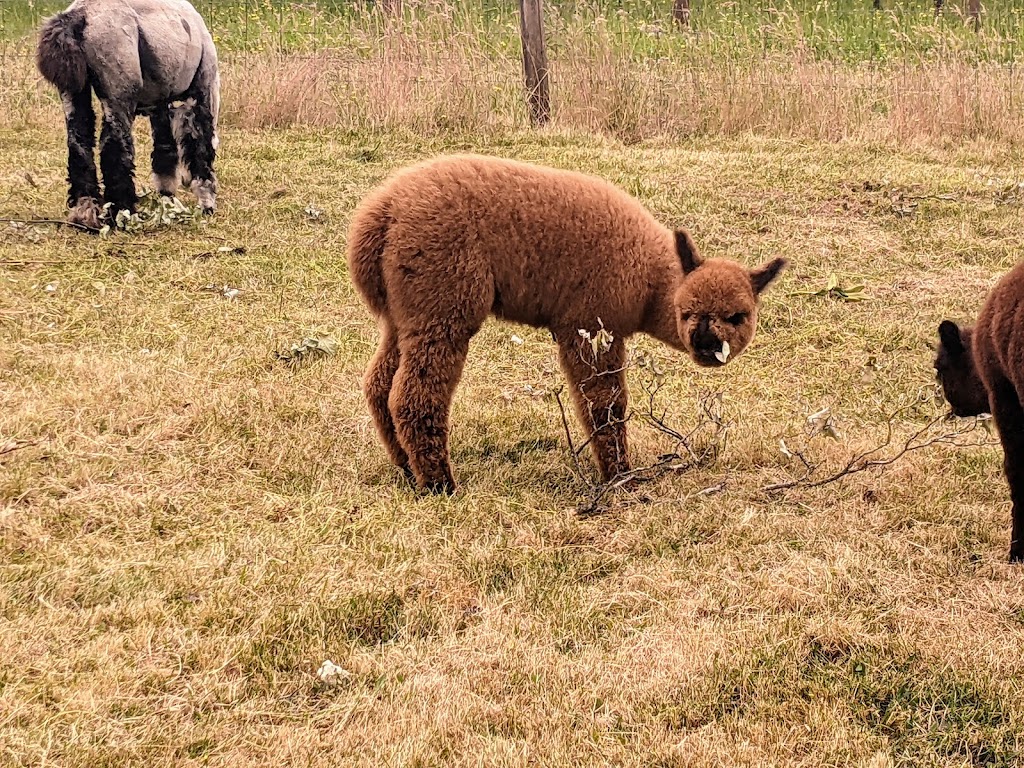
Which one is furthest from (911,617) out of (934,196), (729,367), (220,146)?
(220,146)

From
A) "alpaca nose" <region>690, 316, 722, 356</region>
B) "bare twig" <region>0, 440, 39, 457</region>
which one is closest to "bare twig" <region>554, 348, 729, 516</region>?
"alpaca nose" <region>690, 316, 722, 356</region>

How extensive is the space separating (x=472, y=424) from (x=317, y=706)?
257cm

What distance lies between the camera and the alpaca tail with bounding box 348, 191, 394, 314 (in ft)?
15.2

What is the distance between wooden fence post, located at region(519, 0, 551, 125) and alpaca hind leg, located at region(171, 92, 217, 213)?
4022mm

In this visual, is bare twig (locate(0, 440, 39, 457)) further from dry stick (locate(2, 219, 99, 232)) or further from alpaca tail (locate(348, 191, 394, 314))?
dry stick (locate(2, 219, 99, 232))

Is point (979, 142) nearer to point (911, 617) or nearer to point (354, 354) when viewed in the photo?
point (354, 354)

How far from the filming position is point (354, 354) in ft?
21.4

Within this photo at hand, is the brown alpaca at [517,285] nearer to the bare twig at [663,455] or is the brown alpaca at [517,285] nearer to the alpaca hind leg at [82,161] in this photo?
the bare twig at [663,455]

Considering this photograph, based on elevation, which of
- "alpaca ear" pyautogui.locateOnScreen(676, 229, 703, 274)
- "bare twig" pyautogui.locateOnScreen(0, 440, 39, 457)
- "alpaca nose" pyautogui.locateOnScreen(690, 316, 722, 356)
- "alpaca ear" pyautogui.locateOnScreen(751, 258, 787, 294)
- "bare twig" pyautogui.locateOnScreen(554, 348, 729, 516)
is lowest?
"bare twig" pyautogui.locateOnScreen(554, 348, 729, 516)

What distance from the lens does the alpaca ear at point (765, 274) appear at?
15.7ft

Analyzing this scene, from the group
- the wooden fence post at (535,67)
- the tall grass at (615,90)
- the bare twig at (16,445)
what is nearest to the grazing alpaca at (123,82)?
the tall grass at (615,90)

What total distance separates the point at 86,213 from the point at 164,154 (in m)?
1.69

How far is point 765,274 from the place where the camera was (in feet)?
15.8

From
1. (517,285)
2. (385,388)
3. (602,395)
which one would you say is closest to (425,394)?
(385,388)
